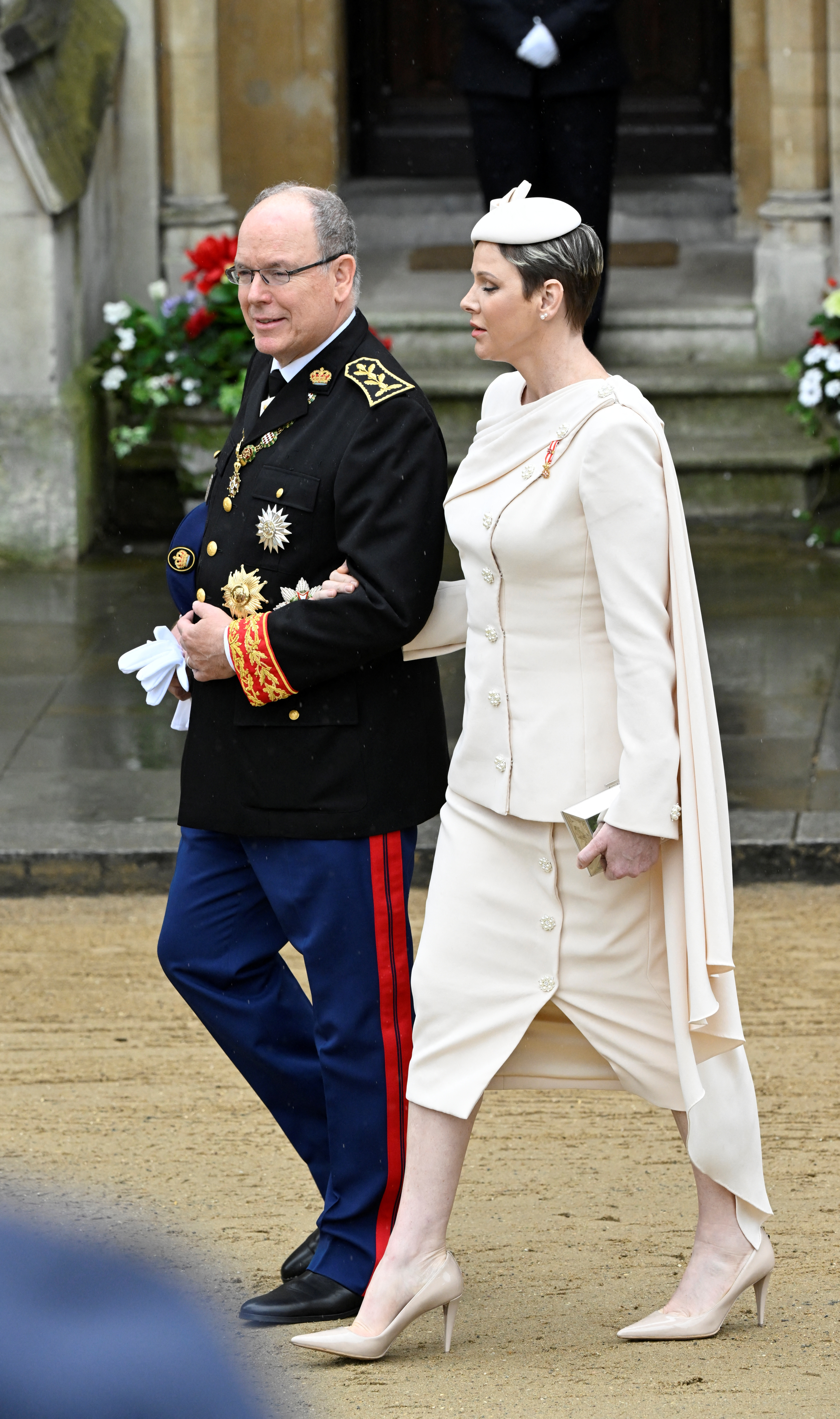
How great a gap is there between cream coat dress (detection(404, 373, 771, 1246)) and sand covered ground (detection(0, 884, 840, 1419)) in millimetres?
294

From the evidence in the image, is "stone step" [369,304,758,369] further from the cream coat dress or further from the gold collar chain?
the cream coat dress

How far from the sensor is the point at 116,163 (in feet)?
32.9

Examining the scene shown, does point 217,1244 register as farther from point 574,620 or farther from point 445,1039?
point 574,620

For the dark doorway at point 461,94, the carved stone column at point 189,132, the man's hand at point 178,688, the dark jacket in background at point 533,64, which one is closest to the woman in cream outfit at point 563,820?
the man's hand at point 178,688

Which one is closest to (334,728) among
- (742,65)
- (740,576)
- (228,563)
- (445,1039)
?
(228,563)

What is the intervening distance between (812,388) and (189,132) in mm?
3211

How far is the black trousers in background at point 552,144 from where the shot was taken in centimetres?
912

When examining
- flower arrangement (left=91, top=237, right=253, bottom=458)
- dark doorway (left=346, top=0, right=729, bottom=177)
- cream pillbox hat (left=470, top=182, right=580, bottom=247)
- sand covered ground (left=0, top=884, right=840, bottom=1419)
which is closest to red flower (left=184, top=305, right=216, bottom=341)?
flower arrangement (left=91, top=237, right=253, bottom=458)

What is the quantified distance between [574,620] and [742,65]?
819 cm

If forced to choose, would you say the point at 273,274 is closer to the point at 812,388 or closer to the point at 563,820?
the point at 563,820

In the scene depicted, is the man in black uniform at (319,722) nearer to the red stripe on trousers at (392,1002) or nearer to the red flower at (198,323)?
the red stripe on trousers at (392,1002)

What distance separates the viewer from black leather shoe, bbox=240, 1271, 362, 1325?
3.50 meters

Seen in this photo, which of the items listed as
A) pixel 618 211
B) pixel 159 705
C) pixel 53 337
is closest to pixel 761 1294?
pixel 159 705

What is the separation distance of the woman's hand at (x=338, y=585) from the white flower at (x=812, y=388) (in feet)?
19.8
